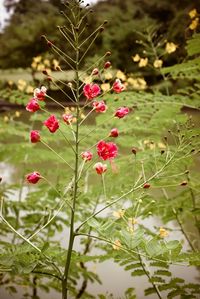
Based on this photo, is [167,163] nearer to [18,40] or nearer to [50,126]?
[50,126]

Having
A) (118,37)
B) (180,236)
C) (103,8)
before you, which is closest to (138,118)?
(180,236)

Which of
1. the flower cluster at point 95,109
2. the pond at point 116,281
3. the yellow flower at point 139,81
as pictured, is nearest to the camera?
the flower cluster at point 95,109

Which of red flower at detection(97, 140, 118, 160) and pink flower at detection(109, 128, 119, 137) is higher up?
pink flower at detection(109, 128, 119, 137)

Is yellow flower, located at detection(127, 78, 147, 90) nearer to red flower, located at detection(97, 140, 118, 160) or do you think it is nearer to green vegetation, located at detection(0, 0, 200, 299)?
green vegetation, located at detection(0, 0, 200, 299)

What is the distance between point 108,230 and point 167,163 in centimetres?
30

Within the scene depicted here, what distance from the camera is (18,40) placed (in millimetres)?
14711

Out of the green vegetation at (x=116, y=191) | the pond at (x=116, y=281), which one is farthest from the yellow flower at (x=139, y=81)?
the pond at (x=116, y=281)

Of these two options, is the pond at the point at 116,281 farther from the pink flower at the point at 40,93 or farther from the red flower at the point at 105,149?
the pink flower at the point at 40,93

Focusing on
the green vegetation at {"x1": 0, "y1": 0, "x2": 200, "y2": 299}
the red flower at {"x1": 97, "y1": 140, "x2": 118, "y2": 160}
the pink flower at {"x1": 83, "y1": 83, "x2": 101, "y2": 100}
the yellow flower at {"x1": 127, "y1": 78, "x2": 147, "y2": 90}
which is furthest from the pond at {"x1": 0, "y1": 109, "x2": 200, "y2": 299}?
the pink flower at {"x1": 83, "y1": 83, "x2": 101, "y2": 100}

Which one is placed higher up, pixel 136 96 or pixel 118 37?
pixel 118 37

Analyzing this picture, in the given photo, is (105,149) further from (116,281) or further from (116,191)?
(116,281)

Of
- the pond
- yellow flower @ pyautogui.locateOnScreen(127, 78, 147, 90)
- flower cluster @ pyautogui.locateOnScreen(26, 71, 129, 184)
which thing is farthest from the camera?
yellow flower @ pyautogui.locateOnScreen(127, 78, 147, 90)

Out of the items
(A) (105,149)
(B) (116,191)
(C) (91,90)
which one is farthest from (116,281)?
(C) (91,90)

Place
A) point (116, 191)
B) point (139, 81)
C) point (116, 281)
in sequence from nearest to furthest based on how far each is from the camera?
point (116, 191) < point (116, 281) < point (139, 81)
